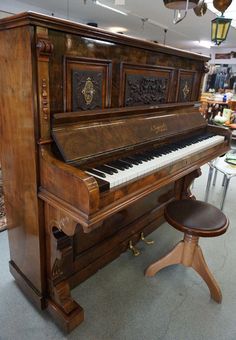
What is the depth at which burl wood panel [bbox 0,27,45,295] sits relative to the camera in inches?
41.0

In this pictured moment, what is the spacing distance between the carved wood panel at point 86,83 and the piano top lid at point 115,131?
6cm

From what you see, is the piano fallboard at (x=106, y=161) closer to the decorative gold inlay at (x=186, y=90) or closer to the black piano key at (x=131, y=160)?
the black piano key at (x=131, y=160)

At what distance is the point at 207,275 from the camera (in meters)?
1.59

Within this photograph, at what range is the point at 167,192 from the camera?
2.27 meters

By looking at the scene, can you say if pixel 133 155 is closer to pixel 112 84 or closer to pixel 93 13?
pixel 112 84

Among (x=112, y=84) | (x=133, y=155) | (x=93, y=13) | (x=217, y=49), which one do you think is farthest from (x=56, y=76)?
(x=217, y=49)

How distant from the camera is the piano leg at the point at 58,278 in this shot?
1248 millimetres

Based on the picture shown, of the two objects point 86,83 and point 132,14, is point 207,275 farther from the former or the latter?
point 132,14

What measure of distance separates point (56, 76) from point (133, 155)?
23.5 inches

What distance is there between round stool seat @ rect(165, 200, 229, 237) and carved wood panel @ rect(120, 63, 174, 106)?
0.71 m

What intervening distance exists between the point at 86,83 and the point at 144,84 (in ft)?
1.62

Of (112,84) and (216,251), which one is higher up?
(112,84)

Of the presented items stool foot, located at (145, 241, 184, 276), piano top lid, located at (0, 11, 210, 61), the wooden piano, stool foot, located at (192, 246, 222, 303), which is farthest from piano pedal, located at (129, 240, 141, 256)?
piano top lid, located at (0, 11, 210, 61)

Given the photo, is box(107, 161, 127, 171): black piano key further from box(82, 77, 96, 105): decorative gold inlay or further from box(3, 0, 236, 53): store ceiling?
box(3, 0, 236, 53): store ceiling
